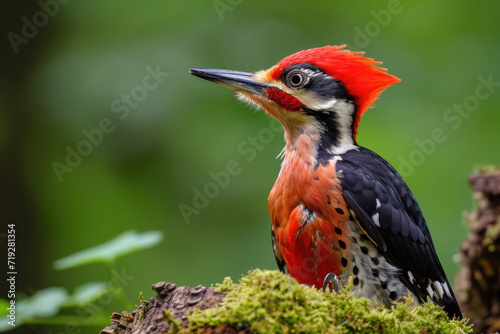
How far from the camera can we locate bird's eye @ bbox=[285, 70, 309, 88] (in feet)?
11.3

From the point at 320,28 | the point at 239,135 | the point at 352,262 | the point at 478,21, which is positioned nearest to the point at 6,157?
the point at 239,135

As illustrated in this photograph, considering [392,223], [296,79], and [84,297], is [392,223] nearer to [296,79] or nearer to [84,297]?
[296,79]

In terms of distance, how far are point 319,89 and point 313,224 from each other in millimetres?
986

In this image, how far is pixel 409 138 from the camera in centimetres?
552

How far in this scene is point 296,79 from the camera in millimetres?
3480

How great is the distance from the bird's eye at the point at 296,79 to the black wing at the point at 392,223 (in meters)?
0.55

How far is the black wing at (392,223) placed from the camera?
9.84ft

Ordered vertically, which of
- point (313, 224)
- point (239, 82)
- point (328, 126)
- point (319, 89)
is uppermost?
point (239, 82)

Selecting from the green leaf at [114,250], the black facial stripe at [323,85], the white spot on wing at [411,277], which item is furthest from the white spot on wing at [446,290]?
the green leaf at [114,250]

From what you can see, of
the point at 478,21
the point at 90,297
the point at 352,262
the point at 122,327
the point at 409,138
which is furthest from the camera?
the point at 478,21

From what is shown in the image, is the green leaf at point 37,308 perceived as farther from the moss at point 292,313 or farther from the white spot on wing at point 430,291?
the white spot on wing at point 430,291

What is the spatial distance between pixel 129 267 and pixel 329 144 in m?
3.68

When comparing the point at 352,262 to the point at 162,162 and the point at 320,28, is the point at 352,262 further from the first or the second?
the point at 320,28

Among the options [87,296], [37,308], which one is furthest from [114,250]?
[37,308]
